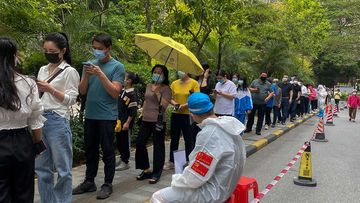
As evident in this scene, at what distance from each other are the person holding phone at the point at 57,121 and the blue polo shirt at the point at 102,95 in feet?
2.42

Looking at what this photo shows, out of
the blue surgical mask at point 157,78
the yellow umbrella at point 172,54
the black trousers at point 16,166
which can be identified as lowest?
the black trousers at point 16,166

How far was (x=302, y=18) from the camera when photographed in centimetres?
2578

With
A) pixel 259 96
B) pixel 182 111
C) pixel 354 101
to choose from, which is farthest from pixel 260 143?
pixel 354 101

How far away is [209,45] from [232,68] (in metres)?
2.09

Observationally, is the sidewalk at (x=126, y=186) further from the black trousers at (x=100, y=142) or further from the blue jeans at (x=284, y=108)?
the blue jeans at (x=284, y=108)

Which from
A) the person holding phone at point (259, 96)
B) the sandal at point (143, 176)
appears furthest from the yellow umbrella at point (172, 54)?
the person holding phone at point (259, 96)

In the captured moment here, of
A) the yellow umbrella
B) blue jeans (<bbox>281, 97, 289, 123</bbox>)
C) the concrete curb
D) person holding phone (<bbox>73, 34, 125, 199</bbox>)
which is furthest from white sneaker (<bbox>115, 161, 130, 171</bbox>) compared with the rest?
blue jeans (<bbox>281, 97, 289, 123</bbox>)

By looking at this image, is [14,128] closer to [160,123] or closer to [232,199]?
[232,199]

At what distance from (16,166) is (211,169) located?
1422mm

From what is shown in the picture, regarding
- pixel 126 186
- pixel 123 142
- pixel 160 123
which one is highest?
pixel 160 123

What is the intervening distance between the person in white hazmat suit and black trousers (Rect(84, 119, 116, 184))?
205 cm

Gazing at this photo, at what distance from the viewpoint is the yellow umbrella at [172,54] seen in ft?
20.7

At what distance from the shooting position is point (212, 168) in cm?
296

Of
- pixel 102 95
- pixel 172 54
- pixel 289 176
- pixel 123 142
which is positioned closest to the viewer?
pixel 102 95
